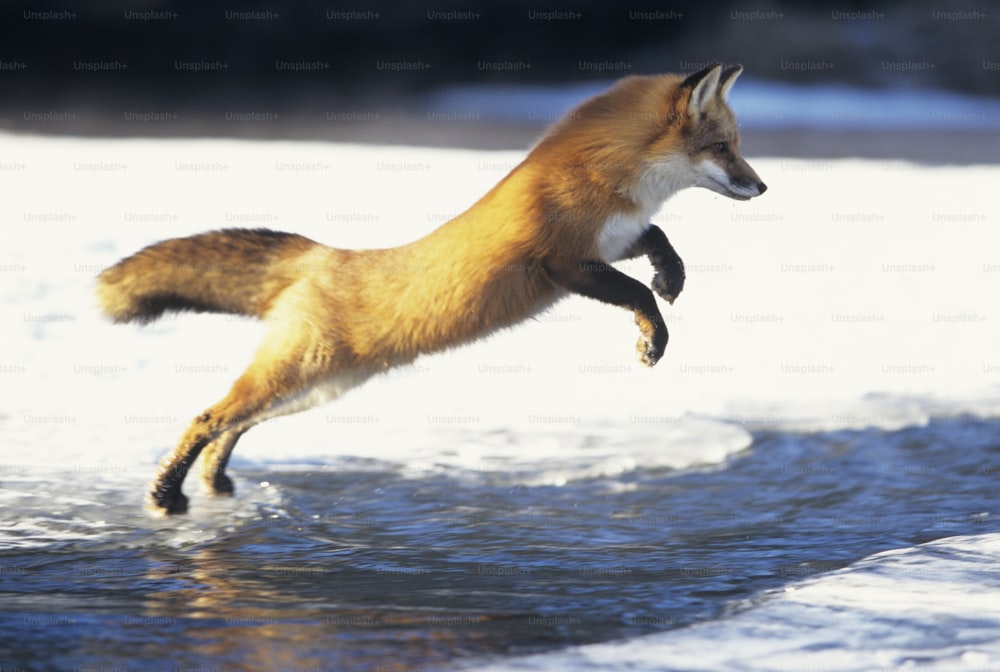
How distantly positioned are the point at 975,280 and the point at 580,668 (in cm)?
646

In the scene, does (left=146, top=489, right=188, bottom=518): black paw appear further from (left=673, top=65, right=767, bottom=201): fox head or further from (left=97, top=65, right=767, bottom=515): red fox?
(left=673, top=65, right=767, bottom=201): fox head

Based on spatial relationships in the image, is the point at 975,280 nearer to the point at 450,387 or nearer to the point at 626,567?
the point at 450,387

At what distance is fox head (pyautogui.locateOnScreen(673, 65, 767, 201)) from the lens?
448cm

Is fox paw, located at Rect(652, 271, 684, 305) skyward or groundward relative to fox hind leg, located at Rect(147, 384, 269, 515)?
skyward

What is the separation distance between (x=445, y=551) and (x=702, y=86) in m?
1.83

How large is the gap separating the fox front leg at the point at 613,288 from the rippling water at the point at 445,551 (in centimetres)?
78

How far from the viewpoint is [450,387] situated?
22.6ft

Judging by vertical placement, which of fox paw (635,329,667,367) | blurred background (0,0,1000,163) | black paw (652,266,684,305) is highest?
blurred background (0,0,1000,163)

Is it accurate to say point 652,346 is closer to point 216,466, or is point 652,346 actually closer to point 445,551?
point 445,551

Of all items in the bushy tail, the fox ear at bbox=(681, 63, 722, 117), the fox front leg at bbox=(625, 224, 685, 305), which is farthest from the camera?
the bushy tail

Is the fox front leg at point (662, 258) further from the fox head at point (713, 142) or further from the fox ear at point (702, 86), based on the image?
the fox ear at point (702, 86)

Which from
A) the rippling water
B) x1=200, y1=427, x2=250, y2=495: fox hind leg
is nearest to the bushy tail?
x1=200, y1=427, x2=250, y2=495: fox hind leg

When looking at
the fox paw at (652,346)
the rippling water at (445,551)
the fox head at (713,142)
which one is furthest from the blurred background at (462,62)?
the fox paw at (652,346)

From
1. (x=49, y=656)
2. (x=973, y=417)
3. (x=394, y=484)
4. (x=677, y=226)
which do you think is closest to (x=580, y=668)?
(x=49, y=656)
